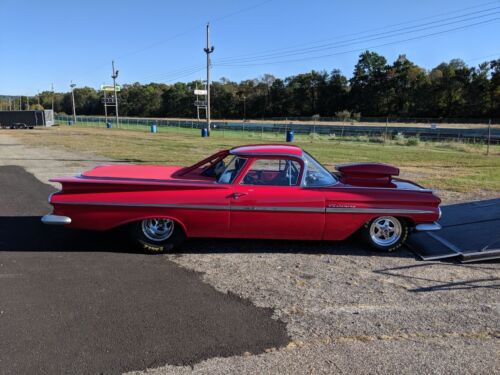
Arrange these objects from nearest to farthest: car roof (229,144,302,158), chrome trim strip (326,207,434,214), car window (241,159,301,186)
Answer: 1. chrome trim strip (326,207,434,214)
2. car window (241,159,301,186)
3. car roof (229,144,302,158)

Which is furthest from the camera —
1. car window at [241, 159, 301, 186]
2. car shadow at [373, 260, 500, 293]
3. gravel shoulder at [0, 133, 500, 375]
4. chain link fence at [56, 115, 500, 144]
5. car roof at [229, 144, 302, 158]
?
chain link fence at [56, 115, 500, 144]

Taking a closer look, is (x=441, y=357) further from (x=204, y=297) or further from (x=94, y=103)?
(x=94, y=103)

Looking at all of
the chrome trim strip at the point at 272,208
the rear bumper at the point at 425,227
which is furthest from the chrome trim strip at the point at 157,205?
the rear bumper at the point at 425,227

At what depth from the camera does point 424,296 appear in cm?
425

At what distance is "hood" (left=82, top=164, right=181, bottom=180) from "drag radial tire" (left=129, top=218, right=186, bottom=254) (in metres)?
0.60

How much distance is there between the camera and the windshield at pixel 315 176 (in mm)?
5461

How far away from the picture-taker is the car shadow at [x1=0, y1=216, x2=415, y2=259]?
218 inches

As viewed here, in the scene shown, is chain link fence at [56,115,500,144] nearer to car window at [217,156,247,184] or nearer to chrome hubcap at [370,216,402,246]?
chrome hubcap at [370,216,402,246]

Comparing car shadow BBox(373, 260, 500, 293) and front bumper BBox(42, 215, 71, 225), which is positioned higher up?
front bumper BBox(42, 215, 71, 225)

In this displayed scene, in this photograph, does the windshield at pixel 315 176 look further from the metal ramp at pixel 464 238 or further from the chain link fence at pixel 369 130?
the chain link fence at pixel 369 130

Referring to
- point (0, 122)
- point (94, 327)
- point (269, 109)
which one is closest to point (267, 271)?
point (94, 327)

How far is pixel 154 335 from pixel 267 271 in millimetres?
1762

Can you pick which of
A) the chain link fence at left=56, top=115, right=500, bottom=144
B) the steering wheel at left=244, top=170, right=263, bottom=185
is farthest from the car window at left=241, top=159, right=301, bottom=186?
the chain link fence at left=56, top=115, right=500, bottom=144

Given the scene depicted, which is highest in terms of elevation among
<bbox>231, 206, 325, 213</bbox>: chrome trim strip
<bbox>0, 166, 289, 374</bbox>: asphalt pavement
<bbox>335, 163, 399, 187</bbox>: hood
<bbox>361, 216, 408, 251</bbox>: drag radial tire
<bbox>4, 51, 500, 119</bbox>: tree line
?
<bbox>4, 51, 500, 119</bbox>: tree line
